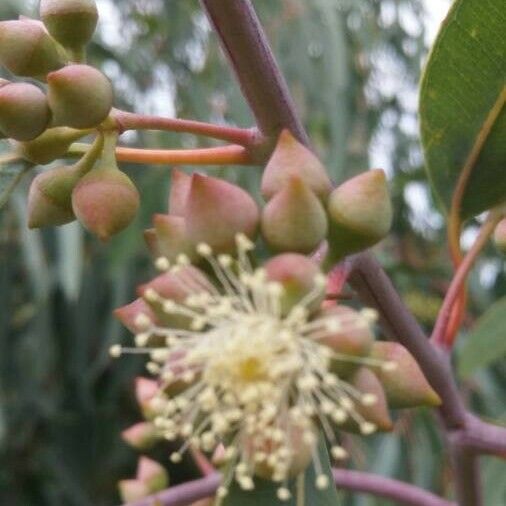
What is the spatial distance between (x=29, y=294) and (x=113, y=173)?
242 centimetres

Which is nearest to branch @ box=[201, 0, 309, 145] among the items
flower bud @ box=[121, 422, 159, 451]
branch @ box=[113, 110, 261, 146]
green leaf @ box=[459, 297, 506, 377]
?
branch @ box=[113, 110, 261, 146]

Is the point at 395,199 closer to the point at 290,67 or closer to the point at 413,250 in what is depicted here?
the point at 413,250

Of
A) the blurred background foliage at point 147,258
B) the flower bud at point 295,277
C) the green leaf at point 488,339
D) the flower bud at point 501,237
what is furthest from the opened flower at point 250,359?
the blurred background foliage at point 147,258

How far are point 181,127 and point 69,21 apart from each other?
0.11 meters

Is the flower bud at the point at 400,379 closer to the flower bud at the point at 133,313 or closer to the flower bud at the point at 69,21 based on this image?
the flower bud at the point at 133,313

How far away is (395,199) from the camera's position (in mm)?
3064

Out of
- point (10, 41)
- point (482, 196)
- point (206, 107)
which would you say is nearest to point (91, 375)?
point (206, 107)

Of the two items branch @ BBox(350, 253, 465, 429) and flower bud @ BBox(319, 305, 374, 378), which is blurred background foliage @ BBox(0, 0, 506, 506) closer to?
branch @ BBox(350, 253, 465, 429)

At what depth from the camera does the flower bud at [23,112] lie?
2.43ft

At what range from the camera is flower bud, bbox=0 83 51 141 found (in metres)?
0.74

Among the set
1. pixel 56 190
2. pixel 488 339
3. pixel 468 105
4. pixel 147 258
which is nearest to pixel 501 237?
pixel 468 105

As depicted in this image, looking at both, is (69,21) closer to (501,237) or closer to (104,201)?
(104,201)

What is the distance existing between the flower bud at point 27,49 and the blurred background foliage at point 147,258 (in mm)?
1571

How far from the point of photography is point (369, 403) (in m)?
0.68
